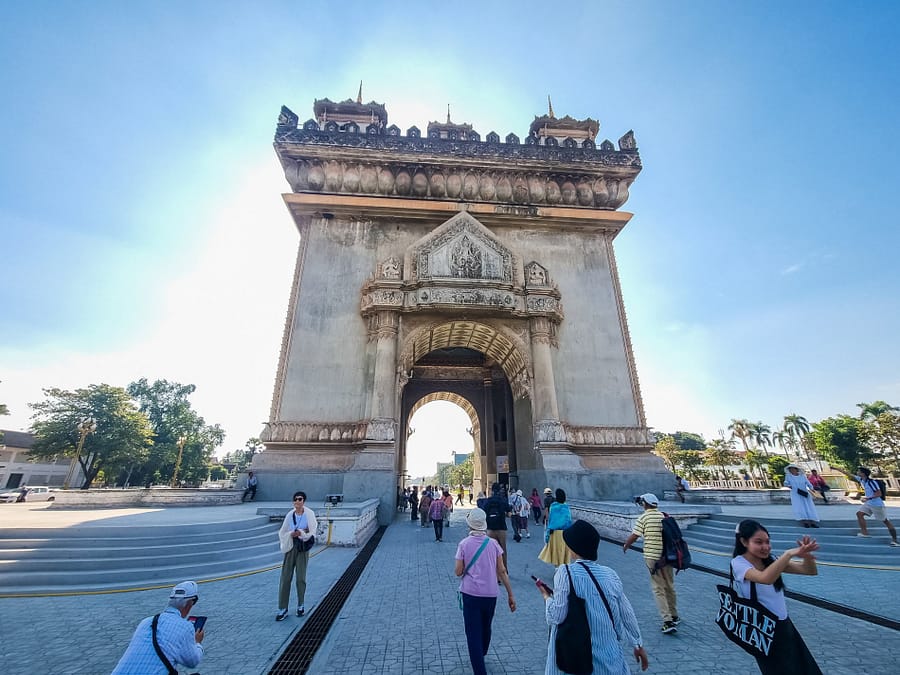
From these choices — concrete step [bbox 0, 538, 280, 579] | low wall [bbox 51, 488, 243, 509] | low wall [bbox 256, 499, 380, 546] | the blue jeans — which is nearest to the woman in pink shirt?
the blue jeans

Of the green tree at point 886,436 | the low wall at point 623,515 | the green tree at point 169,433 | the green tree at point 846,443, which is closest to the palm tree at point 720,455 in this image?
Answer: the green tree at point 846,443

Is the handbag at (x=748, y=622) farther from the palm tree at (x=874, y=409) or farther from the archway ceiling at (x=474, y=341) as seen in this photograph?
the palm tree at (x=874, y=409)

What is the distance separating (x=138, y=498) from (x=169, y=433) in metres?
39.4

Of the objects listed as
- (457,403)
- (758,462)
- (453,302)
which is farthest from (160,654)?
(758,462)

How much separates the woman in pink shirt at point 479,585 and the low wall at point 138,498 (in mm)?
15249

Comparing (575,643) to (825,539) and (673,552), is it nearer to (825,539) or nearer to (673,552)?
(673,552)

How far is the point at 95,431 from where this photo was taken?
35750mm

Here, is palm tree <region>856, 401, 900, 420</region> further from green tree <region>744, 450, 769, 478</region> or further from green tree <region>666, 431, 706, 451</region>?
green tree <region>666, 431, 706, 451</region>

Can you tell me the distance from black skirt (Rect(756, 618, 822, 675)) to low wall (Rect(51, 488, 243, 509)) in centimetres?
1757

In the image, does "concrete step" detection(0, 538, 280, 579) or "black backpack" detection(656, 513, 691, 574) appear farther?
"concrete step" detection(0, 538, 280, 579)

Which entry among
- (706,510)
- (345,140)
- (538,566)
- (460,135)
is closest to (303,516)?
(538,566)

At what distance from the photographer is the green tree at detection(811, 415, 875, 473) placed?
41.7 metres

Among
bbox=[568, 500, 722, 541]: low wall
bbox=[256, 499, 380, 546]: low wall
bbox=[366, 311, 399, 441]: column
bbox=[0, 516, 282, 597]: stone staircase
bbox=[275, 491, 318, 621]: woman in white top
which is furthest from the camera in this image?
bbox=[366, 311, 399, 441]: column

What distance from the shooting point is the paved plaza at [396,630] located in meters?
4.00
